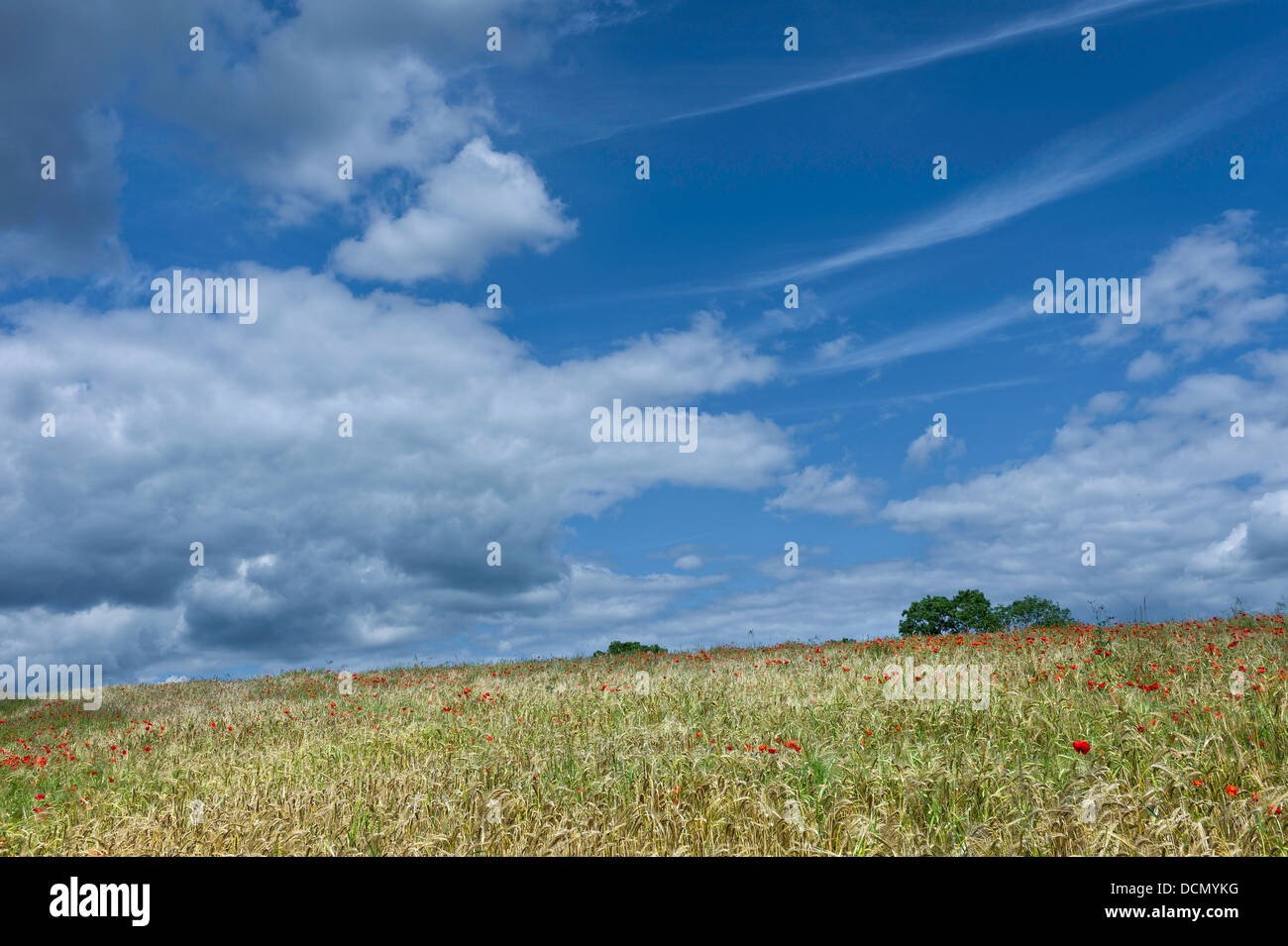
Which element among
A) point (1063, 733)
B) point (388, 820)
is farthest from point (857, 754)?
point (388, 820)

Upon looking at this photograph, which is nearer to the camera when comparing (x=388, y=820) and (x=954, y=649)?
(x=388, y=820)

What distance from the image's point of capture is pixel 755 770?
26.6 feet

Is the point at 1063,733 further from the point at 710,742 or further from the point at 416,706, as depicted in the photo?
the point at 416,706

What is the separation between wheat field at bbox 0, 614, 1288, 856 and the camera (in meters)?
6.27

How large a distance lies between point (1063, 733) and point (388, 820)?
23.0 ft

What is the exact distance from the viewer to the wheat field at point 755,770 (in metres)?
6.27
